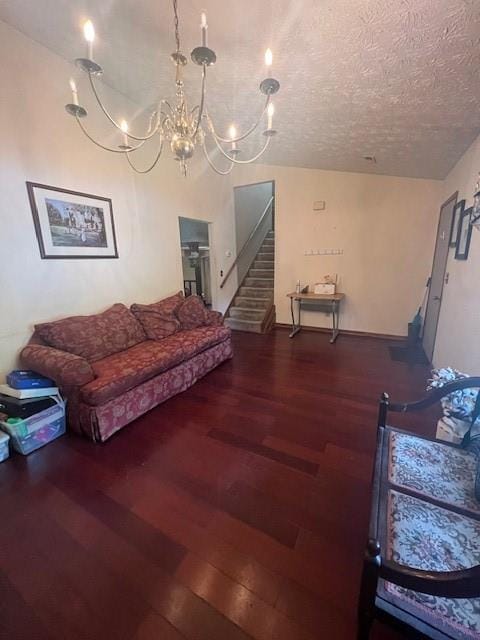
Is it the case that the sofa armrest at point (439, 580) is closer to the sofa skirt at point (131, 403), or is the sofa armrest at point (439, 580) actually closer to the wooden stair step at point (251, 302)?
the sofa skirt at point (131, 403)

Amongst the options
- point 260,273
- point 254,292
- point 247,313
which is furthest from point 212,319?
point 260,273

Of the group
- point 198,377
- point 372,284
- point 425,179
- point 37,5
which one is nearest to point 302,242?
point 372,284

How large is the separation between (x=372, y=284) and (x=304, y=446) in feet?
11.0

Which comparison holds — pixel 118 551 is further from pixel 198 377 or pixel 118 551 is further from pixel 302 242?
pixel 302 242

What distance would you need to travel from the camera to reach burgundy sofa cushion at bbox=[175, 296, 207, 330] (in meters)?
3.51

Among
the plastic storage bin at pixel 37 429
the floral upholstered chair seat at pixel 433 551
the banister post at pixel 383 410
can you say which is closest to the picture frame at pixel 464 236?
the banister post at pixel 383 410

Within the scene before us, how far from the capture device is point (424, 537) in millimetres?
915

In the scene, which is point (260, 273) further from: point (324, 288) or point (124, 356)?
point (124, 356)

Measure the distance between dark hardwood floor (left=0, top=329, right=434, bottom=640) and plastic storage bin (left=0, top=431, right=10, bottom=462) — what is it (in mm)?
67

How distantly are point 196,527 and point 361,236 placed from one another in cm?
444

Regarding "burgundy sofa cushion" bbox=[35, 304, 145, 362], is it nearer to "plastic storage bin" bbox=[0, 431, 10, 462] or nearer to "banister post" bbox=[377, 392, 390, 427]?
"plastic storage bin" bbox=[0, 431, 10, 462]

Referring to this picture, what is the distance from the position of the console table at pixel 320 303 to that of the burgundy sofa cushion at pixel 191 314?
171 centimetres

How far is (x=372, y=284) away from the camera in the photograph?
14.4ft

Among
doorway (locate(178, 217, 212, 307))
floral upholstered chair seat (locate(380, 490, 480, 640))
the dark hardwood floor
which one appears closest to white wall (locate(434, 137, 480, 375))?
the dark hardwood floor
